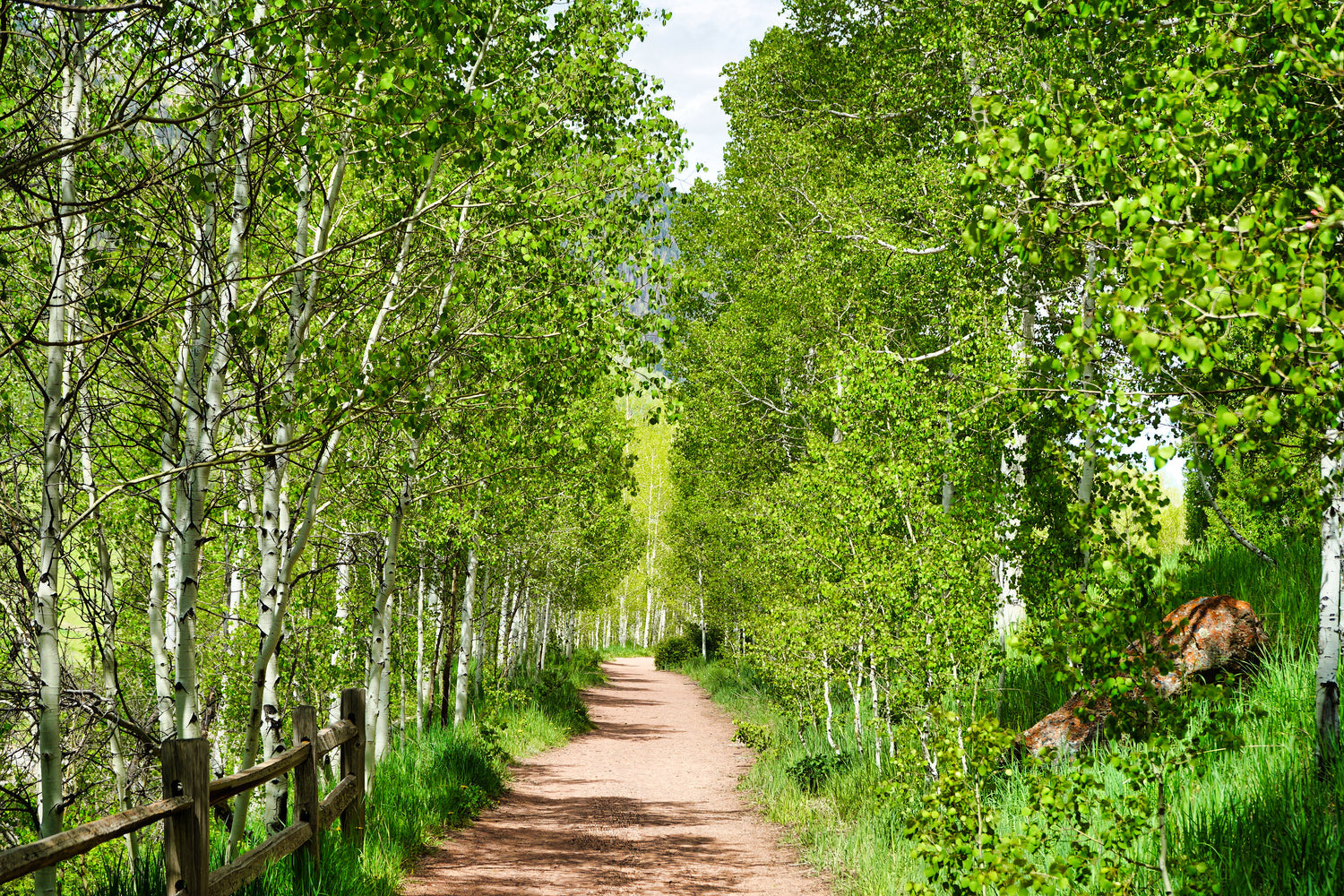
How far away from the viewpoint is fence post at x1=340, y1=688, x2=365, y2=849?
7.42 meters

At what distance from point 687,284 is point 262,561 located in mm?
5036

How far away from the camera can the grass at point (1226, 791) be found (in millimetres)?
4688

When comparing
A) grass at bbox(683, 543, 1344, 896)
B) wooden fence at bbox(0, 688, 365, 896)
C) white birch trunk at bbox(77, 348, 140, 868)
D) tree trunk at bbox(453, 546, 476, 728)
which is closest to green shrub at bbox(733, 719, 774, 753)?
grass at bbox(683, 543, 1344, 896)

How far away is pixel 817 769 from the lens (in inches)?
433

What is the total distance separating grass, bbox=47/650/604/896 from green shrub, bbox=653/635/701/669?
2281cm

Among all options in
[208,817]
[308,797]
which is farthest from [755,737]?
[208,817]

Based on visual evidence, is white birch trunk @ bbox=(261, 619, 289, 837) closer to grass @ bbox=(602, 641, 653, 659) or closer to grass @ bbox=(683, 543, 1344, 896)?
grass @ bbox=(683, 543, 1344, 896)

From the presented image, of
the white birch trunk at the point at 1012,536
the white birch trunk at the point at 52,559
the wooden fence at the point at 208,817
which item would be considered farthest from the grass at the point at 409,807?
the white birch trunk at the point at 1012,536

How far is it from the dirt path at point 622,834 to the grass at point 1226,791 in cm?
59

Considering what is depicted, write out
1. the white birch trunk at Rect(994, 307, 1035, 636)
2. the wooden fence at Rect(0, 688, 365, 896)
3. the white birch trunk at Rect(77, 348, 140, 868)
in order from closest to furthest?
the wooden fence at Rect(0, 688, 365, 896), the white birch trunk at Rect(77, 348, 140, 868), the white birch trunk at Rect(994, 307, 1035, 636)

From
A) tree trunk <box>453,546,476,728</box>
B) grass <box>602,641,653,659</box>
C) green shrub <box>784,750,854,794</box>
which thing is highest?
tree trunk <box>453,546,476,728</box>

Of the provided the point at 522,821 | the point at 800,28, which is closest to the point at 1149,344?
the point at 522,821

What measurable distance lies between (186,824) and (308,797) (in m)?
2.07

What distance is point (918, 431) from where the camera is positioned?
31.9 feet
